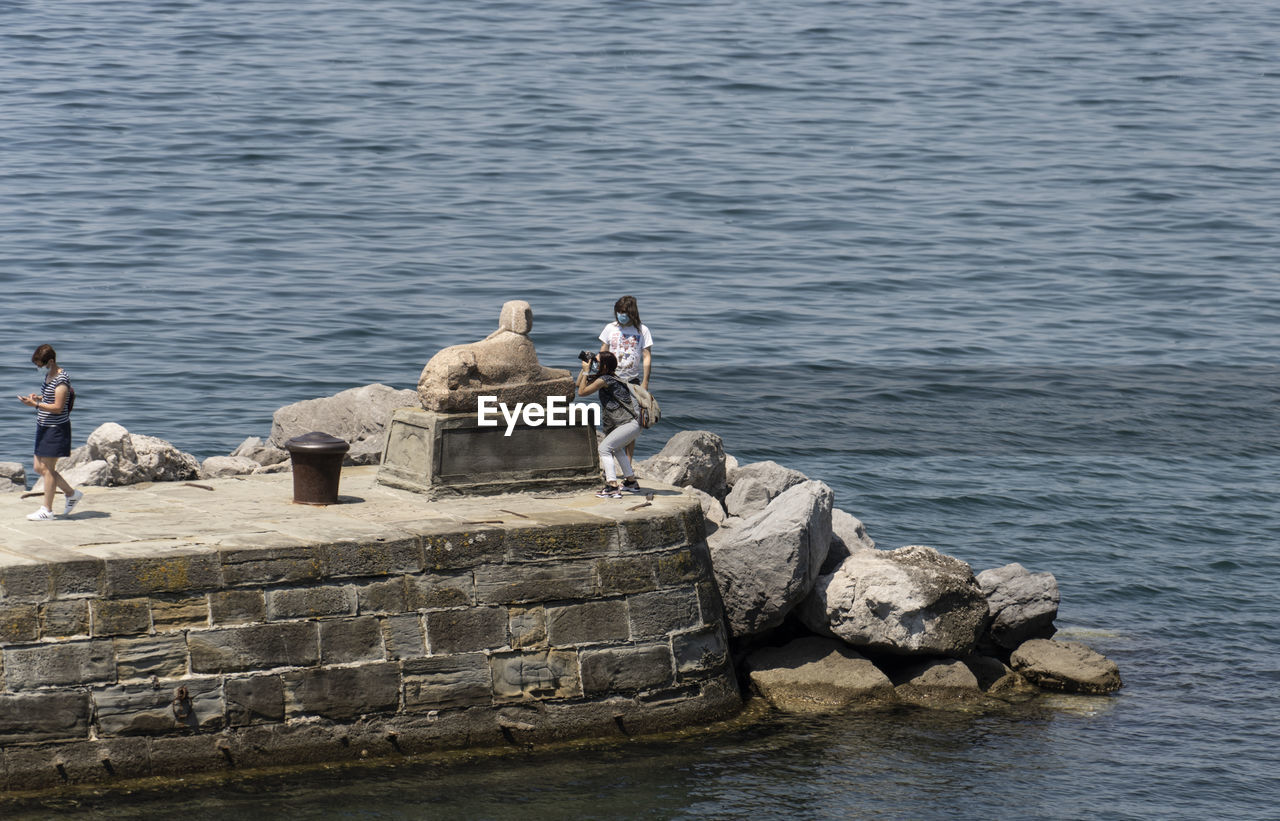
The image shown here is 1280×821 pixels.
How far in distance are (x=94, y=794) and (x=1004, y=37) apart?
54388 millimetres

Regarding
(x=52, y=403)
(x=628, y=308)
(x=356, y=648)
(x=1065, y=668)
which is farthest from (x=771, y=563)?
(x=52, y=403)

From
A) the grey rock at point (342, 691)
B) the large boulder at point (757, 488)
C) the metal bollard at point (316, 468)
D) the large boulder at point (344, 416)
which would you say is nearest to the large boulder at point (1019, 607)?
the large boulder at point (757, 488)

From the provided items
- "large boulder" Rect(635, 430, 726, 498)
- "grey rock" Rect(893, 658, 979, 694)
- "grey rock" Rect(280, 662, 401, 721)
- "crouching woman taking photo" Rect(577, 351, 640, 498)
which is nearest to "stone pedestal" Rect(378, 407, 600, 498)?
"crouching woman taking photo" Rect(577, 351, 640, 498)

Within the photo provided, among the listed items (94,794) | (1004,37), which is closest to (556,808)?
(94,794)

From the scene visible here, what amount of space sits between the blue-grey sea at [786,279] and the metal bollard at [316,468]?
105 inches

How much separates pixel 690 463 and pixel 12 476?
6.92 meters

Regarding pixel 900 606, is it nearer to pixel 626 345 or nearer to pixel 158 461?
pixel 626 345

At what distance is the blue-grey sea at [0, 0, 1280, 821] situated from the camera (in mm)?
13469

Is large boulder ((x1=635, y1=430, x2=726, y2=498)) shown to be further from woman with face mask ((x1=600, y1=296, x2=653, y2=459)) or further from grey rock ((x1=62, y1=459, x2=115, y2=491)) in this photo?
grey rock ((x1=62, y1=459, x2=115, y2=491))

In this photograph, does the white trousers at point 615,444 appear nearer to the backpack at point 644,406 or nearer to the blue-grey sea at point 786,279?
the backpack at point 644,406

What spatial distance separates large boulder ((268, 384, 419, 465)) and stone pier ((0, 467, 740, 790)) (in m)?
3.42

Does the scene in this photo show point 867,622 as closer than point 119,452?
Yes

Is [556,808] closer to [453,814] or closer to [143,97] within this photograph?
[453,814]

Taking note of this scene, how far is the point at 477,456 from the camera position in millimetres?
14039
